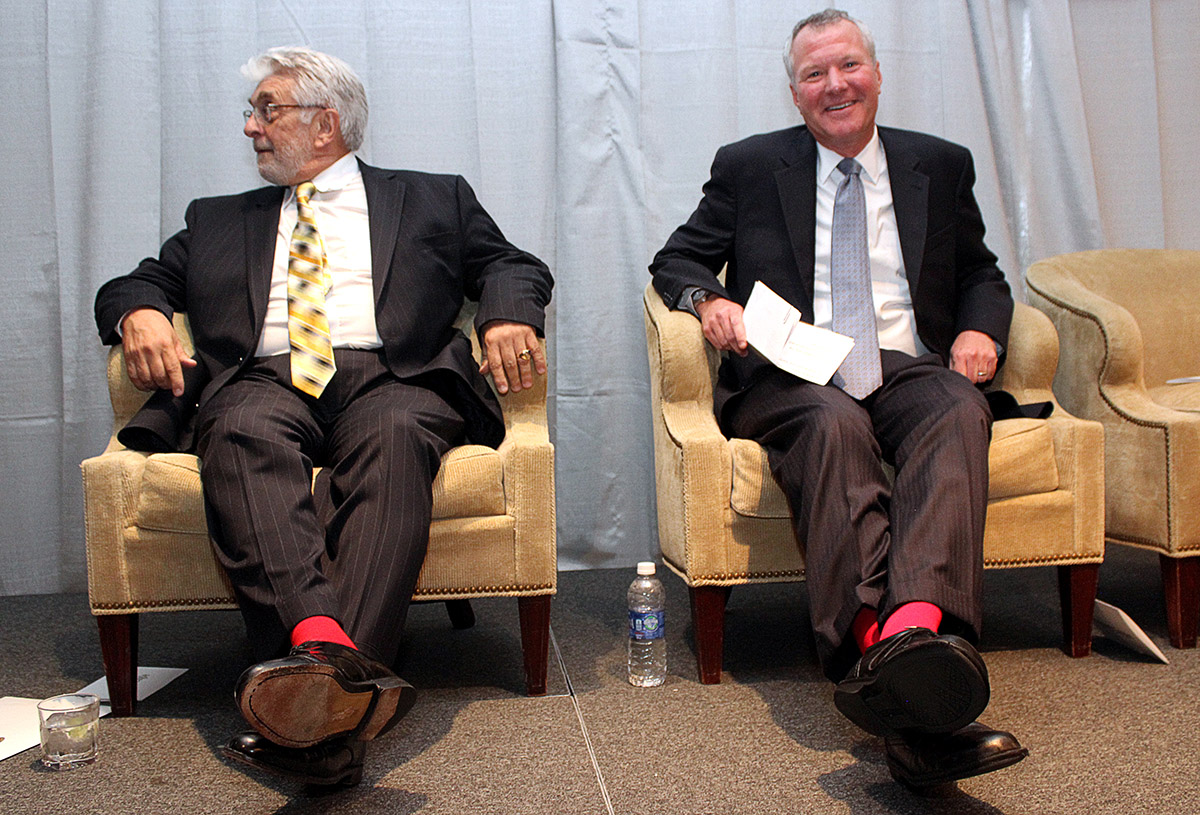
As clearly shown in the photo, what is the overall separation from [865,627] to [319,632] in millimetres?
831

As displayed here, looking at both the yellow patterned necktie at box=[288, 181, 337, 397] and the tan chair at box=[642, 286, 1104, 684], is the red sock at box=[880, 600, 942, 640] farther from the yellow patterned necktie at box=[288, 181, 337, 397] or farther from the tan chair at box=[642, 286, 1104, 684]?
the yellow patterned necktie at box=[288, 181, 337, 397]

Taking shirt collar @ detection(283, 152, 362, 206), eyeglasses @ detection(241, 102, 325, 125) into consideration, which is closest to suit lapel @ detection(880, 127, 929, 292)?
shirt collar @ detection(283, 152, 362, 206)

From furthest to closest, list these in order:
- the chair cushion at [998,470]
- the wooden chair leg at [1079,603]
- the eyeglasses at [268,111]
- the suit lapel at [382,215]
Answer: the eyeglasses at [268,111], the suit lapel at [382,215], the wooden chair leg at [1079,603], the chair cushion at [998,470]

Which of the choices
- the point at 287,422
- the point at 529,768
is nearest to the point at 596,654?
the point at 529,768

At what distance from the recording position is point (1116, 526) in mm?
2209

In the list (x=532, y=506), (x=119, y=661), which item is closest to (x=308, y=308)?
(x=532, y=506)

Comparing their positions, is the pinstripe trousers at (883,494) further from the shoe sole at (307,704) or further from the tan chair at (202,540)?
the shoe sole at (307,704)

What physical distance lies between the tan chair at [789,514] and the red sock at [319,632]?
2.30ft

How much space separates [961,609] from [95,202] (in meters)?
2.44

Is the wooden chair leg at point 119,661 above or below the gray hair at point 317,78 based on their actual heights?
below

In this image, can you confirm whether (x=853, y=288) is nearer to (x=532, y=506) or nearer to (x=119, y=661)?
(x=532, y=506)

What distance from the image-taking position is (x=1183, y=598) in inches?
82.2

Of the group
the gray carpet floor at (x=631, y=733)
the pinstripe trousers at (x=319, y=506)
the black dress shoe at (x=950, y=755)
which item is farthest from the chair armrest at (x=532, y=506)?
the black dress shoe at (x=950, y=755)

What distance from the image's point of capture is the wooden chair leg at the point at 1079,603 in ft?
6.64
